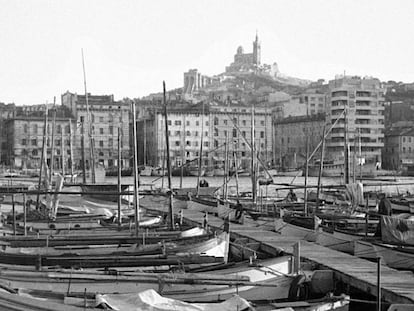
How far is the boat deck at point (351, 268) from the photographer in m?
16.6

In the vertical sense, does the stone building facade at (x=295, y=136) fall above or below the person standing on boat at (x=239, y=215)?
above

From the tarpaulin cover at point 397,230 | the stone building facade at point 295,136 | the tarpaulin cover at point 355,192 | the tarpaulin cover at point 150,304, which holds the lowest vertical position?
the tarpaulin cover at point 150,304

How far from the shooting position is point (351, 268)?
1975 centimetres

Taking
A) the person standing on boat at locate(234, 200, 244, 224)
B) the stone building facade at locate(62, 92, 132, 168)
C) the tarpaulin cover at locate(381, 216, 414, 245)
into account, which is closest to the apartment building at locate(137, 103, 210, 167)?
the stone building facade at locate(62, 92, 132, 168)

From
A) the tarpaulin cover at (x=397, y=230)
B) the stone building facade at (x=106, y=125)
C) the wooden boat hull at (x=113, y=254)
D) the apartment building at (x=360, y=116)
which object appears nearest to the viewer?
the wooden boat hull at (x=113, y=254)

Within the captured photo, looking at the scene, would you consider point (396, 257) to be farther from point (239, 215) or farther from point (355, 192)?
point (239, 215)

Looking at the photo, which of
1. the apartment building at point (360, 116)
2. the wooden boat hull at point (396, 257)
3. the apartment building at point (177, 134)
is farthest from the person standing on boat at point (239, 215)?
the apartment building at point (360, 116)

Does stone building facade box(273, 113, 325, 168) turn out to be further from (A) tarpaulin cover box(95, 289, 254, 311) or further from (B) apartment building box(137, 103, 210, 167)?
(A) tarpaulin cover box(95, 289, 254, 311)

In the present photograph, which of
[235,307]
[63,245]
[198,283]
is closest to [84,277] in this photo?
[198,283]

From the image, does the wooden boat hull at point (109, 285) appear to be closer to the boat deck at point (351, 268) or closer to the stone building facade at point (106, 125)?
the boat deck at point (351, 268)

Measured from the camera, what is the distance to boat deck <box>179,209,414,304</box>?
1658 cm

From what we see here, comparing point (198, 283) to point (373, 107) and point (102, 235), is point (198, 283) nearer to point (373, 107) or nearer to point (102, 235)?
point (102, 235)

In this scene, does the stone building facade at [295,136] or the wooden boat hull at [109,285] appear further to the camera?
the stone building facade at [295,136]

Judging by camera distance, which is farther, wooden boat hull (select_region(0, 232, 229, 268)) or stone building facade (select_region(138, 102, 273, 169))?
stone building facade (select_region(138, 102, 273, 169))
